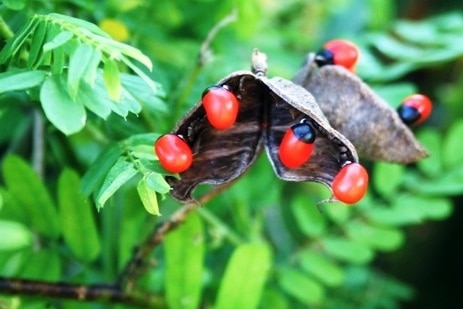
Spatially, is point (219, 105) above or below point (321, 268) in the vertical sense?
above

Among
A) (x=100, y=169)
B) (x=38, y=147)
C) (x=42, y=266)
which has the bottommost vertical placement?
(x=42, y=266)

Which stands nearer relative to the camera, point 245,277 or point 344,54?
point 344,54

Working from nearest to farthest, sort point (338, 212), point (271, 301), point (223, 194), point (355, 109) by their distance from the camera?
point (355, 109)
point (271, 301)
point (223, 194)
point (338, 212)

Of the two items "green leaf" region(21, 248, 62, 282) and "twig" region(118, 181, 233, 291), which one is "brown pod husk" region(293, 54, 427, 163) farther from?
"green leaf" region(21, 248, 62, 282)

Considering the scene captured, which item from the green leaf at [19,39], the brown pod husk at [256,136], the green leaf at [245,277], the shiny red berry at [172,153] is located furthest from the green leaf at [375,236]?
the green leaf at [19,39]

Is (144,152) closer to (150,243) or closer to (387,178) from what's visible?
(150,243)

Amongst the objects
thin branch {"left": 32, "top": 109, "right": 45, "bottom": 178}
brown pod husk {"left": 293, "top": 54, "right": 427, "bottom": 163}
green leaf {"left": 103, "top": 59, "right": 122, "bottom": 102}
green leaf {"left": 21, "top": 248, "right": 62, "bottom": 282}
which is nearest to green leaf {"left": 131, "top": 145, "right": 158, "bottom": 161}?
green leaf {"left": 103, "top": 59, "right": 122, "bottom": 102}

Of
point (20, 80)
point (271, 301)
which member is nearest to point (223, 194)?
point (271, 301)

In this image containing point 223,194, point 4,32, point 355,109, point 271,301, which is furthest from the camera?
point 223,194
